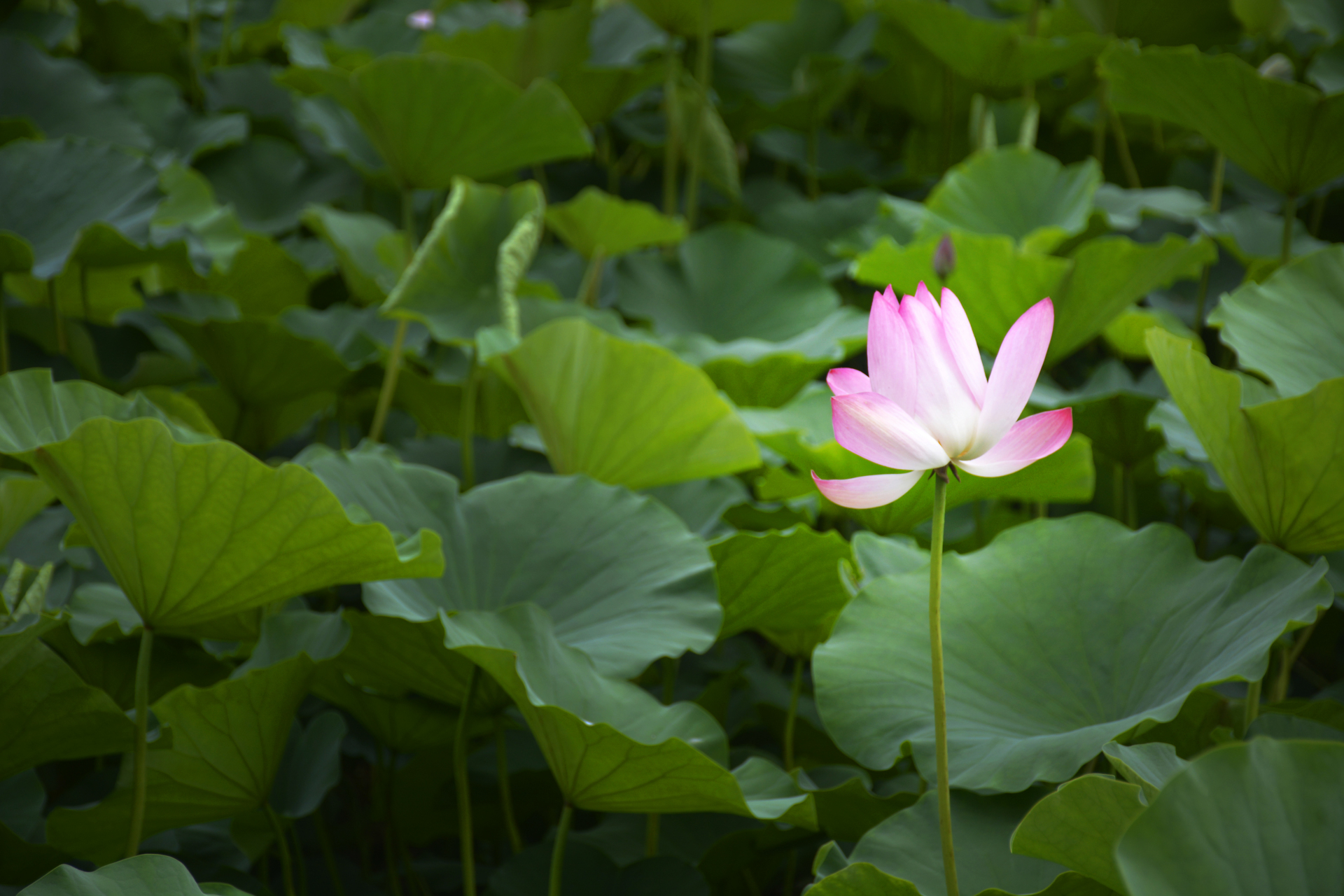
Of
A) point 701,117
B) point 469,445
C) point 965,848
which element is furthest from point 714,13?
point 965,848

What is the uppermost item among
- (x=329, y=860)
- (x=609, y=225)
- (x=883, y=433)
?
(x=883, y=433)

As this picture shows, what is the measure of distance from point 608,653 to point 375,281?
2.82ft

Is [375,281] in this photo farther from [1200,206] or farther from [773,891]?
[1200,206]

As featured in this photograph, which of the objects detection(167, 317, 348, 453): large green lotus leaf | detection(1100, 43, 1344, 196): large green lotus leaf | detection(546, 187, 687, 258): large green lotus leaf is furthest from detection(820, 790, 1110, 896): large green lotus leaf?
detection(546, 187, 687, 258): large green lotus leaf

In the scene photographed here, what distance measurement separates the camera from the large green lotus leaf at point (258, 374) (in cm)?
125

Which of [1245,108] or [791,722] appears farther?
[1245,108]

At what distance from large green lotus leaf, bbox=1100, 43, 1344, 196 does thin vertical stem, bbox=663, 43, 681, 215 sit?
74 centimetres

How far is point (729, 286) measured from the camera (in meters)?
1.65

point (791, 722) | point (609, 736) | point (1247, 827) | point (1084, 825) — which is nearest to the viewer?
point (1247, 827)

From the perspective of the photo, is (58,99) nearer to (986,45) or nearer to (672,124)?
(672,124)

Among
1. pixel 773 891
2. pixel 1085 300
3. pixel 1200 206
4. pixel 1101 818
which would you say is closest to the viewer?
pixel 1101 818

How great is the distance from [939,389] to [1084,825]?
247 mm

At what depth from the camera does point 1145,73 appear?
1.17 m

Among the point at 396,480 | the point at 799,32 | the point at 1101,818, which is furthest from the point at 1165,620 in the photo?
the point at 799,32
